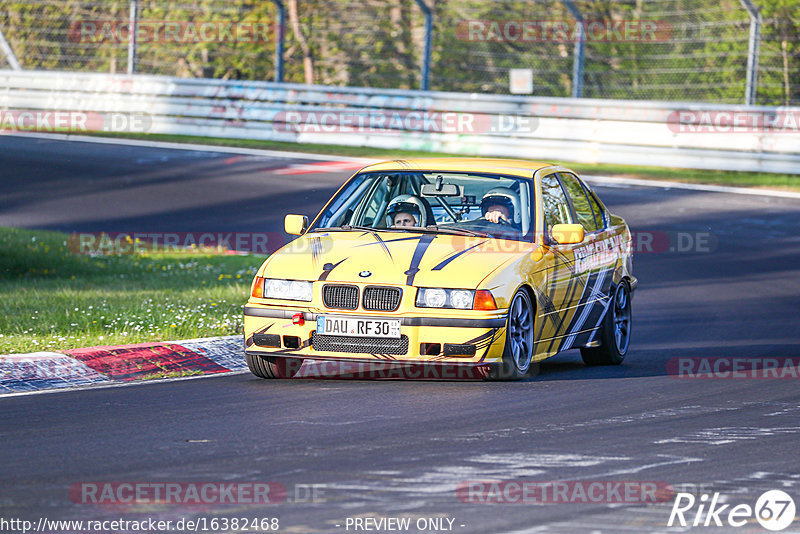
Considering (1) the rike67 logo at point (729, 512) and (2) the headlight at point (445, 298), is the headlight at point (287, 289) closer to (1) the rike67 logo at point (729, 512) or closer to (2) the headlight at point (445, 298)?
(2) the headlight at point (445, 298)

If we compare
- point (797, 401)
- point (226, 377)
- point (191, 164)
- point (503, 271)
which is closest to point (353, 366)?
point (226, 377)

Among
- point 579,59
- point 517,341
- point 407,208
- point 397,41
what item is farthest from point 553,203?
point 397,41

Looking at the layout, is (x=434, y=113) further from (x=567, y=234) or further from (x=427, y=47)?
(x=567, y=234)

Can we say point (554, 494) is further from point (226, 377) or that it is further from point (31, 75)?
point (31, 75)

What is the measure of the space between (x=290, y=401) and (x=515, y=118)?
16733mm

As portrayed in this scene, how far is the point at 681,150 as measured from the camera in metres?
23.0

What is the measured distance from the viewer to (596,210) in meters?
10.8

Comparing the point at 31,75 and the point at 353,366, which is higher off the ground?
the point at 31,75

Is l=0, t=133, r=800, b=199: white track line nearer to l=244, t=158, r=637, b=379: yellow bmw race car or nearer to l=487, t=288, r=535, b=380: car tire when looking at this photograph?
l=244, t=158, r=637, b=379: yellow bmw race car

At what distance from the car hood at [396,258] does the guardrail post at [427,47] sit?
1630 centimetres

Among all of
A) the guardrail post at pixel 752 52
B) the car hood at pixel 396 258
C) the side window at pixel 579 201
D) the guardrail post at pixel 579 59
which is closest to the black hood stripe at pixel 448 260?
the car hood at pixel 396 258

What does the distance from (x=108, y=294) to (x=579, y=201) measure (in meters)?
4.73

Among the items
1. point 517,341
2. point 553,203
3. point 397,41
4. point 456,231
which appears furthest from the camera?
point 397,41

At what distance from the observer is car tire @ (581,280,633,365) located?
34.0 feet
